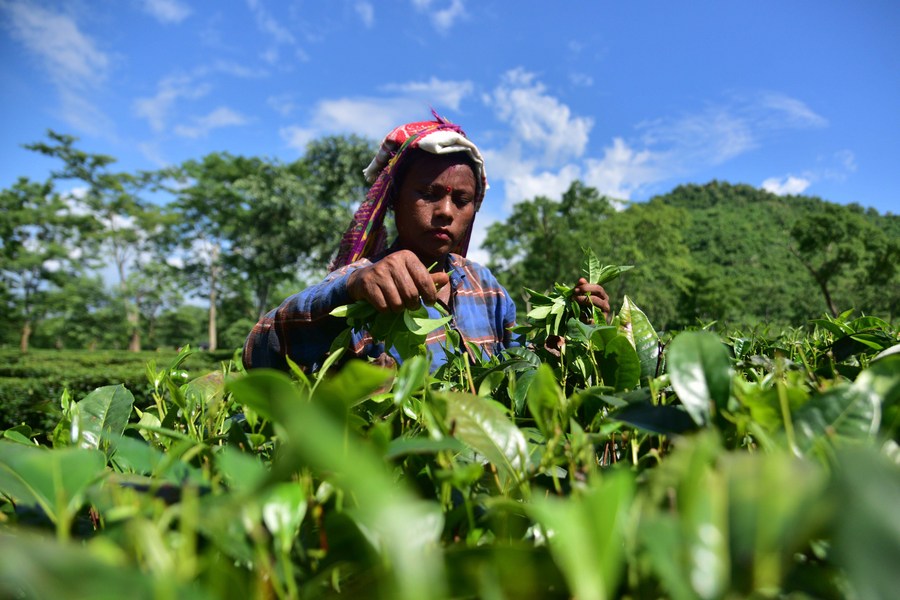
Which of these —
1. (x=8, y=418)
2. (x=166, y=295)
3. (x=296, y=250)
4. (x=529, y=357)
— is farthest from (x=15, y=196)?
(x=529, y=357)

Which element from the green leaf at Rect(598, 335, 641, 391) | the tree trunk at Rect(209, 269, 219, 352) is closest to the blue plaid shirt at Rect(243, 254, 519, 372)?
the green leaf at Rect(598, 335, 641, 391)

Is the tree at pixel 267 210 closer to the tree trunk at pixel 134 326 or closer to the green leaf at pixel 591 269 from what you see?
the tree trunk at pixel 134 326

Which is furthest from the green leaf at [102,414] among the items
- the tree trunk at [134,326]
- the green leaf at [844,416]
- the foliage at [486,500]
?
the tree trunk at [134,326]

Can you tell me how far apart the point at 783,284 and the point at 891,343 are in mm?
37508

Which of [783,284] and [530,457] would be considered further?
[783,284]

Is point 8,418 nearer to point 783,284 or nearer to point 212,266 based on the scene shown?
point 212,266

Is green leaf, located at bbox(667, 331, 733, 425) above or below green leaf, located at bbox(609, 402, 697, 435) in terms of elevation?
above

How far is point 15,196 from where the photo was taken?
65.0 feet

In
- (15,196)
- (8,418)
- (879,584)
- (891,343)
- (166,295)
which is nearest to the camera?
(879,584)

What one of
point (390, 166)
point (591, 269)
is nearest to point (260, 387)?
point (591, 269)

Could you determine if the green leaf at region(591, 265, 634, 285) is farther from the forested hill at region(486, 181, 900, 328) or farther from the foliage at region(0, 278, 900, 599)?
the forested hill at region(486, 181, 900, 328)

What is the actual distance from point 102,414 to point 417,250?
1.64 metres

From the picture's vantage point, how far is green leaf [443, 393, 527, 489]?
402 millimetres

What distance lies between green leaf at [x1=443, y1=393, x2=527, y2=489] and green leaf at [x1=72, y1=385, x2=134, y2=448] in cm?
42
